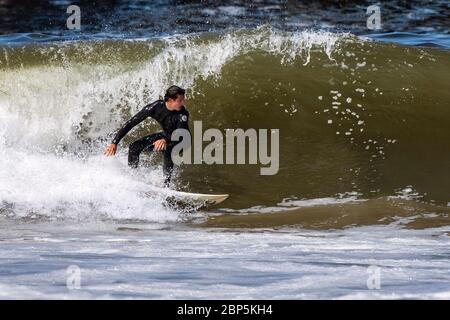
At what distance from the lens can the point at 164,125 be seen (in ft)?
29.3

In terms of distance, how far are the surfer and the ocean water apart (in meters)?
0.27

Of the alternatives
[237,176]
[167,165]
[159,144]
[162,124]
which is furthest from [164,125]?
[237,176]

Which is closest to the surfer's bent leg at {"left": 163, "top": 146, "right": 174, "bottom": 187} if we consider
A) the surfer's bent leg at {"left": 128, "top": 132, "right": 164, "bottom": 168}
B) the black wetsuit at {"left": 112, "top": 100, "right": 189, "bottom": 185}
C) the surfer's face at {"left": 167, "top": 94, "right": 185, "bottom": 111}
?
the black wetsuit at {"left": 112, "top": 100, "right": 189, "bottom": 185}

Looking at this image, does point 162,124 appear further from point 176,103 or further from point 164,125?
point 176,103

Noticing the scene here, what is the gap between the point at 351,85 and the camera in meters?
11.5

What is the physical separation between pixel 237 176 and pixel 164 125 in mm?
1428

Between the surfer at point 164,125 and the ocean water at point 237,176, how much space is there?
27 cm

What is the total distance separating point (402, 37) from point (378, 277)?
12.1 m

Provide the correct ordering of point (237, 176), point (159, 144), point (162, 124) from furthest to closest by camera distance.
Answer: point (237, 176) < point (162, 124) < point (159, 144)

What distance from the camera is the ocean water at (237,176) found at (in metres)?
5.78

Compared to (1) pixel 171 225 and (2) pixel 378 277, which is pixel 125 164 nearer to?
(1) pixel 171 225

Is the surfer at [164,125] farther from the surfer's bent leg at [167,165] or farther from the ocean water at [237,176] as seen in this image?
→ the ocean water at [237,176]

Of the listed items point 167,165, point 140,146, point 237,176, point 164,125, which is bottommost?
point 237,176

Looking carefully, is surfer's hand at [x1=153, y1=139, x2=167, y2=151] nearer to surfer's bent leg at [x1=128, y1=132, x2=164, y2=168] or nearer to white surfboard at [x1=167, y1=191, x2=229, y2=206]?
surfer's bent leg at [x1=128, y1=132, x2=164, y2=168]
